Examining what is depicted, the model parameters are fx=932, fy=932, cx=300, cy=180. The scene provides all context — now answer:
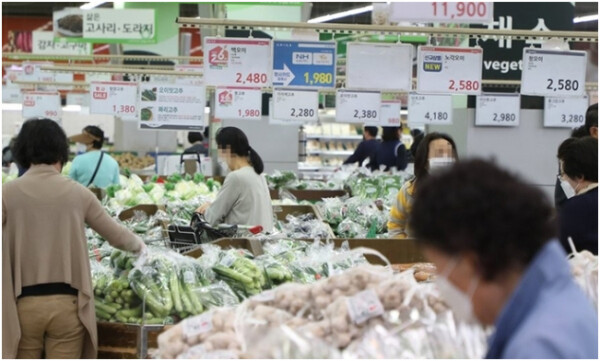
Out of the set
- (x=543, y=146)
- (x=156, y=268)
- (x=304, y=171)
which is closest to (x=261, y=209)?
(x=156, y=268)

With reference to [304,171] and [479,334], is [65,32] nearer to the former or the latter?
[304,171]

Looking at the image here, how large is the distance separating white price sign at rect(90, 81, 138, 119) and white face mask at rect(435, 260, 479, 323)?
30.2 ft

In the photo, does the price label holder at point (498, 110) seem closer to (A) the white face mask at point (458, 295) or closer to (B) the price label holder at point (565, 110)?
(B) the price label holder at point (565, 110)

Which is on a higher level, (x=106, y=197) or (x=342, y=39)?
(x=342, y=39)

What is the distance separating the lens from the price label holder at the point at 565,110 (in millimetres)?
9852

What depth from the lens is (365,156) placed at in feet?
42.9

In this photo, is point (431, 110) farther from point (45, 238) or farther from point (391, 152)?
point (45, 238)

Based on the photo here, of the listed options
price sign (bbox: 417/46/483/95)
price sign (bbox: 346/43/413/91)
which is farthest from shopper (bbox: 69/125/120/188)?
price sign (bbox: 417/46/483/95)

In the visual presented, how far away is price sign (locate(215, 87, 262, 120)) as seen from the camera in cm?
Answer: 935

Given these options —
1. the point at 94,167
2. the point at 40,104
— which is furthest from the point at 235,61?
the point at 40,104

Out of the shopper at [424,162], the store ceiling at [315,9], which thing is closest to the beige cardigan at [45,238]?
the shopper at [424,162]

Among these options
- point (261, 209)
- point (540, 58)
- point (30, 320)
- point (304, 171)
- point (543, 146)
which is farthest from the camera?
point (304, 171)

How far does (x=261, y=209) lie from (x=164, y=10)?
12499 millimetres

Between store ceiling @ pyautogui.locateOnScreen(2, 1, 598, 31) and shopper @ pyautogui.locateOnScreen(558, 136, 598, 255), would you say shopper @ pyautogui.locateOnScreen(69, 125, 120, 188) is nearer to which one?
shopper @ pyautogui.locateOnScreen(558, 136, 598, 255)
